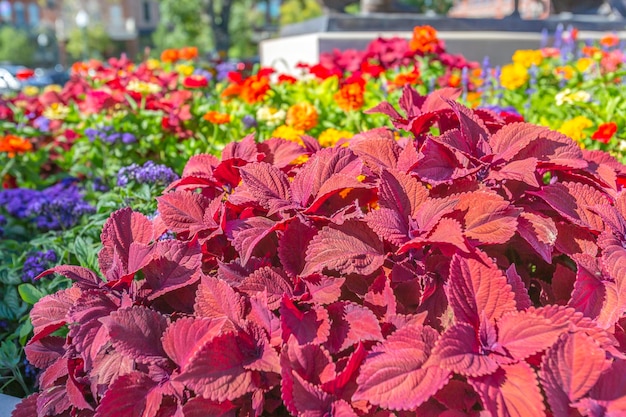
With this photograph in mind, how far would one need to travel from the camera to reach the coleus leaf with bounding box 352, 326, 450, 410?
2.59ft

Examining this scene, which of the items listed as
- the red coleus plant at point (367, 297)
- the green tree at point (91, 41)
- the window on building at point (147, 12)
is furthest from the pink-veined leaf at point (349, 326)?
the window on building at point (147, 12)

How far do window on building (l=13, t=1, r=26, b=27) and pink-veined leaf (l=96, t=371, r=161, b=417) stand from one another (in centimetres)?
5274

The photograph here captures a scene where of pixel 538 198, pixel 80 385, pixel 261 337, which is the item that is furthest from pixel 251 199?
pixel 538 198

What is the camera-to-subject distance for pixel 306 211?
109cm

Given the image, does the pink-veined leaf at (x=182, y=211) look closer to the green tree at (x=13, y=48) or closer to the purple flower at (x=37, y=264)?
the purple flower at (x=37, y=264)

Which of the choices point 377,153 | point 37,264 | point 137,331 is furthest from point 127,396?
point 37,264

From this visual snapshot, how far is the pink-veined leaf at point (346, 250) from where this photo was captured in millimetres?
968

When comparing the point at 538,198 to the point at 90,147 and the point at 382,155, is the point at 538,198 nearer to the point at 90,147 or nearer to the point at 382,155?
the point at 382,155

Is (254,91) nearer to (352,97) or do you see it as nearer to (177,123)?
(177,123)

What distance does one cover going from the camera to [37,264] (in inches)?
72.3

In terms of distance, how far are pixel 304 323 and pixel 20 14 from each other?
5359 cm

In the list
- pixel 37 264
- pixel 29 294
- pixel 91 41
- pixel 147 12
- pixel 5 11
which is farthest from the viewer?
pixel 147 12

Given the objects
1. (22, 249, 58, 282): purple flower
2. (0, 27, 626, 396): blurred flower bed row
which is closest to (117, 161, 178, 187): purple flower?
(0, 27, 626, 396): blurred flower bed row

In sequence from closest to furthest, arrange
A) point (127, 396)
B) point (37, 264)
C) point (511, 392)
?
point (511, 392)
point (127, 396)
point (37, 264)
